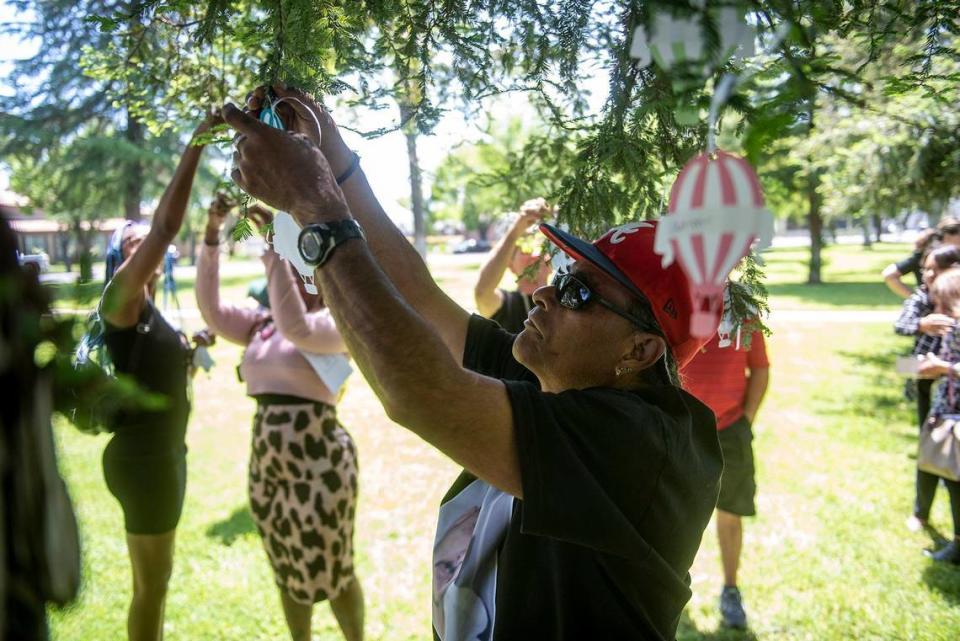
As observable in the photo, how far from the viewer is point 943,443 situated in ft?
13.3

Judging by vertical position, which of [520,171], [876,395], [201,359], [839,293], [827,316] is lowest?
[876,395]

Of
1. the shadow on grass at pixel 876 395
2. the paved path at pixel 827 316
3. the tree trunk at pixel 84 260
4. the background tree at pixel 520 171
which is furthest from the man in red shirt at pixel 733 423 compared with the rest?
the paved path at pixel 827 316

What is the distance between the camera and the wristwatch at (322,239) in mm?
1272

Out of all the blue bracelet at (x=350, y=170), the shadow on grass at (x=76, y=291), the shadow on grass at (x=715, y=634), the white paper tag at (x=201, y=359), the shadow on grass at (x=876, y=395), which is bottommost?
the shadow on grass at (x=715, y=634)

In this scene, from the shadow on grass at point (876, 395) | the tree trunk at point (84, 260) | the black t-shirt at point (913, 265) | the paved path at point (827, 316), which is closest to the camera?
the tree trunk at point (84, 260)

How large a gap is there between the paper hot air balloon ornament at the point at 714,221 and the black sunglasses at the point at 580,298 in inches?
20.6

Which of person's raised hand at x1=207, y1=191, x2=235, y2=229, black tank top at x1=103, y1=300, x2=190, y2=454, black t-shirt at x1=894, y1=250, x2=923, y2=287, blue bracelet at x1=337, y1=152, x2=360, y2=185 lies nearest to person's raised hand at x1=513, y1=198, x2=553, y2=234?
blue bracelet at x1=337, y1=152, x2=360, y2=185

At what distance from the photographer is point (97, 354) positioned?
1.99 metres

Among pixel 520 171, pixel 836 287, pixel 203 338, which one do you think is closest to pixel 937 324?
pixel 520 171

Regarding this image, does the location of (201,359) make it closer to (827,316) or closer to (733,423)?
(733,423)

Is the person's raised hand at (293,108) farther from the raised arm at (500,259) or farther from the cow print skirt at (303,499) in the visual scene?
the cow print skirt at (303,499)

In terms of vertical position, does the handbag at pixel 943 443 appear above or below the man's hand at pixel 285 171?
below

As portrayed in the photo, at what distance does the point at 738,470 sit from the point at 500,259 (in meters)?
1.65

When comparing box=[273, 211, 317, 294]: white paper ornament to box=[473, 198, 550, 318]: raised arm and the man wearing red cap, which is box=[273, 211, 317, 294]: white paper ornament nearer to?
the man wearing red cap
